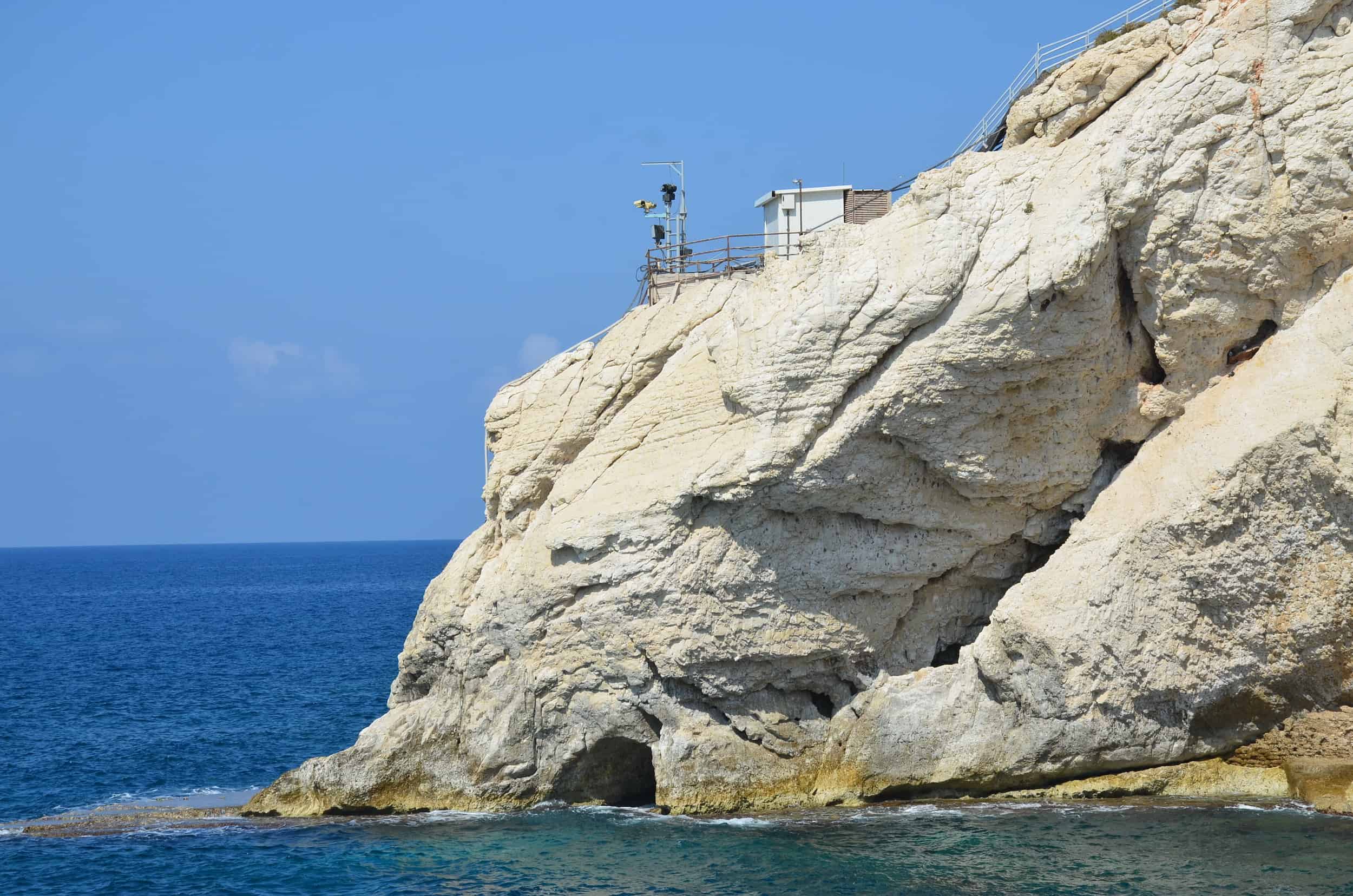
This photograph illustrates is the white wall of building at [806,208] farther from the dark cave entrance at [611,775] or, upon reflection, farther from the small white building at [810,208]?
the dark cave entrance at [611,775]

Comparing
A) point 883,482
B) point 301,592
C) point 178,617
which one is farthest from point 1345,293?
point 301,592

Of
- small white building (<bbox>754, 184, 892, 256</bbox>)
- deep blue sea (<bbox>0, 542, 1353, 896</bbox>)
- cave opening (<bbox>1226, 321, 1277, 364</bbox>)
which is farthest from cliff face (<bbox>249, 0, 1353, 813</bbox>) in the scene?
small white building (<bbox>754, 184, 892, 256</bbox>)

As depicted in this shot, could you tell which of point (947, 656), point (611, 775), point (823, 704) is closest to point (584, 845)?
point (611, 775)

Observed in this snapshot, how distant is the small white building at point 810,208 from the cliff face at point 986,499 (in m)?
5.16

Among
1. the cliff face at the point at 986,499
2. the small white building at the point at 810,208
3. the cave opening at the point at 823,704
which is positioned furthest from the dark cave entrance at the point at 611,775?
the small white building at the point at 810,208

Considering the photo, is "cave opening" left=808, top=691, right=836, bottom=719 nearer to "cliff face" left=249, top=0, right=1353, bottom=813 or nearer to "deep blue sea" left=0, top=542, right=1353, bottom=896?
"cliff face" left=249, top=0, right=1353, bottom=813

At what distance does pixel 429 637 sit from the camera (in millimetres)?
30953

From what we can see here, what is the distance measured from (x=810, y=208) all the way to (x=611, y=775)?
15.8 m

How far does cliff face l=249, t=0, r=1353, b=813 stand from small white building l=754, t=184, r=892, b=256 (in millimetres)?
5163

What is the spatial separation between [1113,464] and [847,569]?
19.8 feet

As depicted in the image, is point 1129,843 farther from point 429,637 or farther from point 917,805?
point 429,637

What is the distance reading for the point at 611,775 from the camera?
29594 millimetres

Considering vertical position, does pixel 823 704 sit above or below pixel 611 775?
above

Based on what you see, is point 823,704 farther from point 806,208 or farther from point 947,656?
point 806,208
